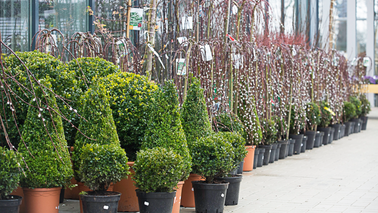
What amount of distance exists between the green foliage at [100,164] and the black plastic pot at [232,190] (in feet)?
4.16

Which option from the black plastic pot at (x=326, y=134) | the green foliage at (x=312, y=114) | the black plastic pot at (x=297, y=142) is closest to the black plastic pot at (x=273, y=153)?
the black plastic pot at (x=297, y=142)

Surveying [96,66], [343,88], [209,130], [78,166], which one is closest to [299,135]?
[343,88]

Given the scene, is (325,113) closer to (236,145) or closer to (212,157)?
(236,145)

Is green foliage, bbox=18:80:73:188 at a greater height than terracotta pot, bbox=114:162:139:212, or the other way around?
green foliage, bbox=18:80:73:188

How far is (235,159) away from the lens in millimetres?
4234

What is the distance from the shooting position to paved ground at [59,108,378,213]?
4.36 meters

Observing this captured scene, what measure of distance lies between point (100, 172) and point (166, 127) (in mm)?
715

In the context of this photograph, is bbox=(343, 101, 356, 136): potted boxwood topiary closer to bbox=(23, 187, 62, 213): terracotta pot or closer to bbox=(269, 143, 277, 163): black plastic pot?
bbox=(269, 143, 277, 163): black plastic pot

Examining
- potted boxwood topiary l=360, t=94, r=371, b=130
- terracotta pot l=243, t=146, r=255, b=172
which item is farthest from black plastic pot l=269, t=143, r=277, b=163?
potted boxwood topiary l=360, t=94, r=371, b=130

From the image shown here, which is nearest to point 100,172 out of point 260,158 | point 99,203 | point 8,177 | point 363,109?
point 99,203

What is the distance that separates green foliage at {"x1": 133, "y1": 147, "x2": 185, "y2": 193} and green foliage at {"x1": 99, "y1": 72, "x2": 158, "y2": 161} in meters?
0.59

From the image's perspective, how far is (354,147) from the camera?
29.8ft

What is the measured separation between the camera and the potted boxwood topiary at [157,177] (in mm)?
3389

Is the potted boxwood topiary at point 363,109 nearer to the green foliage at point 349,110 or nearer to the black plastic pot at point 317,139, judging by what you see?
the green foliage at point 349,110
